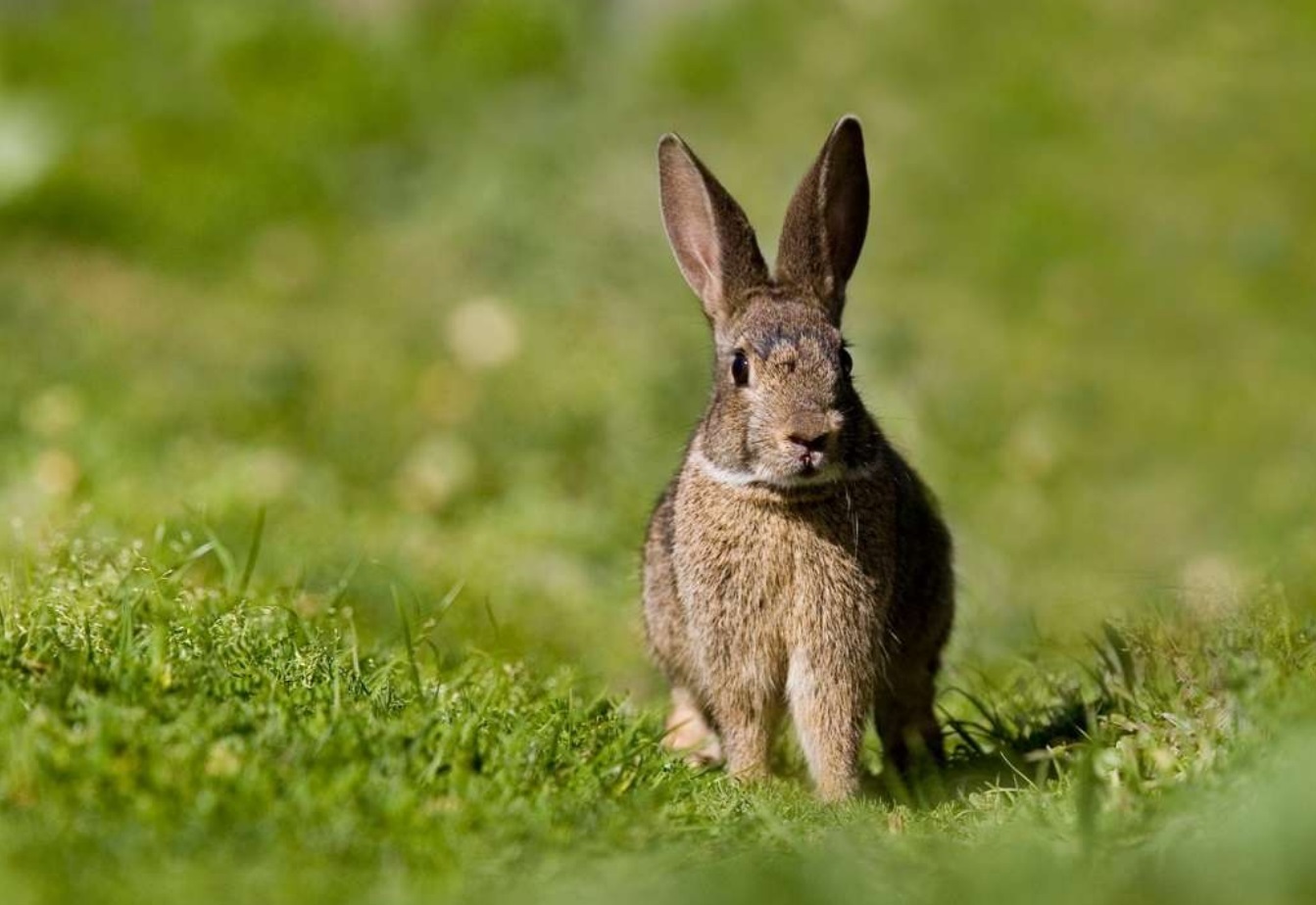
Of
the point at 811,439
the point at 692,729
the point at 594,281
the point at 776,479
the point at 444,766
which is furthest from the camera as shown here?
the point at 594,281

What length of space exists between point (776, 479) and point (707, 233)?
1036 mm

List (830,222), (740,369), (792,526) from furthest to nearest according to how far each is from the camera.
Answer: (830,222) → (740,369) → (792,526)

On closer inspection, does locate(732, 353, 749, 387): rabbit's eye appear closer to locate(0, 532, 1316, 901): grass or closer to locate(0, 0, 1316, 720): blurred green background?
locate(0, 532, 1316, 901): grass

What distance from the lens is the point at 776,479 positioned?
18.3ft

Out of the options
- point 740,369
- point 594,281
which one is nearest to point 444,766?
point 740,369

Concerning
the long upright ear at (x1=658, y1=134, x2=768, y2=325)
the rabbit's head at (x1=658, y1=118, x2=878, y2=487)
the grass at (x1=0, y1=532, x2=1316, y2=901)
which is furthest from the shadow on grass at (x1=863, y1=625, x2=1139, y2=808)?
the long upright ear at (x1=658, y1=134, x2=768, y2=325)

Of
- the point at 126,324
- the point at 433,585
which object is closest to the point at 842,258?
the point at 433,585

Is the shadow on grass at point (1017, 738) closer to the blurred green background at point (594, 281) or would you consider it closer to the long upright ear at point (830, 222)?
the blurred green background at point (594, 281)

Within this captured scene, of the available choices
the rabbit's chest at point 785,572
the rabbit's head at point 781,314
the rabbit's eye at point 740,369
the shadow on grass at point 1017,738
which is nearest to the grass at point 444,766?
the shadow on grass at point 1017,738

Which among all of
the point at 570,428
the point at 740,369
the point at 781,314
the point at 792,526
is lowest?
the point at 792,526

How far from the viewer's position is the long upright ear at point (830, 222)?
6.02 meters

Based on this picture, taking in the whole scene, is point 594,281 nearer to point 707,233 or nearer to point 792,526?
point 707,233

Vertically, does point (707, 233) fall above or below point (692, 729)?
above

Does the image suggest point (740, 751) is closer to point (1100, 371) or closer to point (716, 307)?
point (716, 307)
